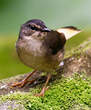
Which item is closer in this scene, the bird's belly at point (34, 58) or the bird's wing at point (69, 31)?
the bird's belly at point (34, 58)

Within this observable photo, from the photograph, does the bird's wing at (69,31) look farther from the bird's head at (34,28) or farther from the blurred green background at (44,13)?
the blurred green background at (44,13)

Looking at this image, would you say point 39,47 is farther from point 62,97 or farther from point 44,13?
point 44,13

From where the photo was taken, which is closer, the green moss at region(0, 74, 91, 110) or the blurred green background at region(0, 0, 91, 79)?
the green moss at region(0, 74, 91, 110)

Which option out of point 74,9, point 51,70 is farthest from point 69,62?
point 74,9

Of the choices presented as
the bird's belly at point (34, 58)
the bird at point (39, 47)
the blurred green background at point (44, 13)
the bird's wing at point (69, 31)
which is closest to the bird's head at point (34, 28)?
the bird at point (39, 47)

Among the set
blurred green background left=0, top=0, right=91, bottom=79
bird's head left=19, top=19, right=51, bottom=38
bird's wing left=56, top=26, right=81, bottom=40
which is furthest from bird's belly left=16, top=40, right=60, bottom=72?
blurred green background left=0, top=0, right=91, bottom=79

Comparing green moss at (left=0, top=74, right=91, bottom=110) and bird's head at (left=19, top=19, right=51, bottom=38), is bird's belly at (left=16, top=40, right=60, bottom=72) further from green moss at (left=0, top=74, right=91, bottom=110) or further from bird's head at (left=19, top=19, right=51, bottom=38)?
green moss at (left=0, top=74, right=91, bottom=110)

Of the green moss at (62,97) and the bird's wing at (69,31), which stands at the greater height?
the bird's wing at (69,31)

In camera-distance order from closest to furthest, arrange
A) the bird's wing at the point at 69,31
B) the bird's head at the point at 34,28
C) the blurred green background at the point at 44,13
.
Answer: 1. the bird's head at the point at 34,28
2. the bird's wing at the point at 69,31
3. the blurred green background at the point at 44,13

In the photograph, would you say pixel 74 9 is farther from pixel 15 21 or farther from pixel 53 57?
pixel 53 57

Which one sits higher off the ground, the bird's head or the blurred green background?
the bird's head
